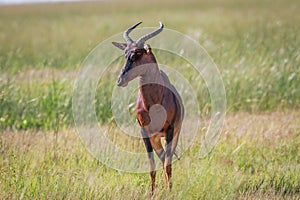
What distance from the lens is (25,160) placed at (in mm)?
6965

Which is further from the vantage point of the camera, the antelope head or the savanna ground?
the savanna ground

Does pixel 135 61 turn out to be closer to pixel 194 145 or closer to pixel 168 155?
pixel 168 155

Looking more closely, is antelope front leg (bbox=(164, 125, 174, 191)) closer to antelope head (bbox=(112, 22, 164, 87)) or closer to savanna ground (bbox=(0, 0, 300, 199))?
savanna ground (bbox=(0, 0, 300, 199))

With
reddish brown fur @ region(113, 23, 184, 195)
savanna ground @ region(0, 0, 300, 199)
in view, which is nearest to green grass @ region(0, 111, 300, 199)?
savanna ground @ region(0, 0, 300, 199)

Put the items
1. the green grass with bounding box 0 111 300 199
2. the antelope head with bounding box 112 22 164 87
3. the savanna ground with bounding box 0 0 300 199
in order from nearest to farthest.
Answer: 1. the antelope head with bounding box 112 22 164 87
2. the green grass with bounding box 0 111 300 199
3. the savanna ground with bounding box 0 0 300 199

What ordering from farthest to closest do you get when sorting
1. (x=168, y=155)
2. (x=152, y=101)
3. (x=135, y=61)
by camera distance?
(x=168, y=155), (x=152, y=101), (x=135, y=61)

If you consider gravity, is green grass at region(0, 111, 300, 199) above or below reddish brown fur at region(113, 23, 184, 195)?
below

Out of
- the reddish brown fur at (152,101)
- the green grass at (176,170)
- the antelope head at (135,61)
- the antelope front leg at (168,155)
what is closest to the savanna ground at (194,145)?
the green grass at (176,170)

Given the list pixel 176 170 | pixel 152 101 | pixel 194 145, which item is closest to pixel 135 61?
pixel 152 101

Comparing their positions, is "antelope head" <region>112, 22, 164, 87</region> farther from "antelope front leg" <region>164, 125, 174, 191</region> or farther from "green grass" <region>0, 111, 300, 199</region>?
"green grass" <region>0, 111, 300, 199</region>

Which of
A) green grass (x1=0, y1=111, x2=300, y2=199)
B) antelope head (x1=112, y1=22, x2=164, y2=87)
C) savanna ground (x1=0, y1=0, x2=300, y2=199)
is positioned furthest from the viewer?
savanna ground (x1=0, y1=0, x2=300, y2=199)

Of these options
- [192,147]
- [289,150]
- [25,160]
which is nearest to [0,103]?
[25,160]

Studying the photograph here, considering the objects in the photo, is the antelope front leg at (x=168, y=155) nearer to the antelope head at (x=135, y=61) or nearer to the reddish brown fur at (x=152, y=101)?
the reddish brown fur at (x=152, y=101)

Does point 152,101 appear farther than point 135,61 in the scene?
Yes
